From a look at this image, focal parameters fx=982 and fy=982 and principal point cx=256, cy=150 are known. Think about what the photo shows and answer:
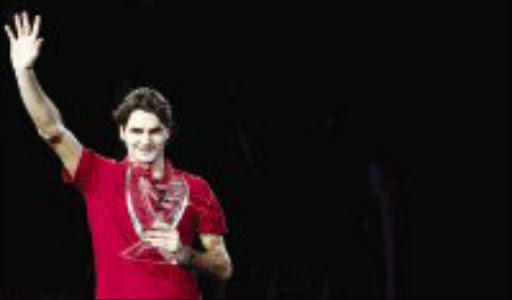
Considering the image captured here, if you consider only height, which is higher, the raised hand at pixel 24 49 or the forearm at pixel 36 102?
the raised hand at pixel 24 49

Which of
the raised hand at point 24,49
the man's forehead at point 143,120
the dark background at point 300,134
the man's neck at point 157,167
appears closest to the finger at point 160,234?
the man's neck at point 157,167

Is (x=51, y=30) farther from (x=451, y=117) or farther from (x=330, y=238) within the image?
(x=451, y=117)

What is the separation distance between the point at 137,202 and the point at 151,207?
0.14 ft

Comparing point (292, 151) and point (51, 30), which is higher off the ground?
point (51, 30)

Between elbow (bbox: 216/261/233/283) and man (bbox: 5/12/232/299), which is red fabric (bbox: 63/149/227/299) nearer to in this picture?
man (bbox: 5/12/232/299)

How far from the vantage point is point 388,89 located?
714 centimetres

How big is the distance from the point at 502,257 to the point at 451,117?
115cm

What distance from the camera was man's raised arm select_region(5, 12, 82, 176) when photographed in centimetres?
274

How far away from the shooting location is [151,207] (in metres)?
2.89

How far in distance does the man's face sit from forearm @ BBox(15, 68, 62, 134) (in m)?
0.25

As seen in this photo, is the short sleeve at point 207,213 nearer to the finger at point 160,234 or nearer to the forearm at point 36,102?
the finger at point 160,234

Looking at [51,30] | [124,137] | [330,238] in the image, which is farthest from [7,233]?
[124,137]

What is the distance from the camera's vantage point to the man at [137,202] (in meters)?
2.79

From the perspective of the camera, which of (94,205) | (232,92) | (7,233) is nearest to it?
(94,205)
